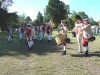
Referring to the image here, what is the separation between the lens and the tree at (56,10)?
336ft

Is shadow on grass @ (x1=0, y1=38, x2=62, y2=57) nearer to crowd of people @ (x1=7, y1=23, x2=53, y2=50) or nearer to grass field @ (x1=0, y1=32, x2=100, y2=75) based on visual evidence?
crowd of people @ (x1=7, y1=23, x2=53, y2=50)

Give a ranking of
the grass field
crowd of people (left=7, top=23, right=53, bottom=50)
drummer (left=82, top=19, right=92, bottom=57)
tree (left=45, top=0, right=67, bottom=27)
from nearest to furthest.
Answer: the grass field
drummer (left=82, top=19, right=92, bottom=57)
crowd of people (left=7, top=23, right=53, bottom=50)
tree (left=45, top=0, right=67, bottom=27)

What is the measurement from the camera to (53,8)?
347 ft

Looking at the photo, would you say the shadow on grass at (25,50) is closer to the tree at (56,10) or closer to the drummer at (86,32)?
the drummer at (86,32)

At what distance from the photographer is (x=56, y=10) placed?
10431cm

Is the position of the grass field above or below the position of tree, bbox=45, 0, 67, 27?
below

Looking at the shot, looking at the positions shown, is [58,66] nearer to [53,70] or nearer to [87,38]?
[53,70]

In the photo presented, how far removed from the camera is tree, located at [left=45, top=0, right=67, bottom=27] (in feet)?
336

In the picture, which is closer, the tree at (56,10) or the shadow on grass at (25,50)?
the shadow on grass at (25,50)

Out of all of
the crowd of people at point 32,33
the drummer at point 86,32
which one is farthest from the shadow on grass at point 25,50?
the drummer at point 86,32

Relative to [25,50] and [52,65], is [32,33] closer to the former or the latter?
[25,50]

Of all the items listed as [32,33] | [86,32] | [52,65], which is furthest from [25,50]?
[52,65]

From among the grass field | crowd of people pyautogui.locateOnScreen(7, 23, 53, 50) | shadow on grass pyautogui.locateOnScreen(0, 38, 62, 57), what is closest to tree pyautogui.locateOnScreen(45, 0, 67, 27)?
crowd of people pyautogui.locateOnScreen(7, 23, 53, 50)

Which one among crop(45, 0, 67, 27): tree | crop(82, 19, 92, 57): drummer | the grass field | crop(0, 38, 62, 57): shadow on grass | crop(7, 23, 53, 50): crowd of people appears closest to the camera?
the grass field
